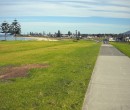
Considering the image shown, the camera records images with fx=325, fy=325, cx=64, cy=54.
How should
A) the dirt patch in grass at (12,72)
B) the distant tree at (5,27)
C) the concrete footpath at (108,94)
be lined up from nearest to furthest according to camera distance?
the concrete footpath at (108,94) < the dirt patch in grass at (12,72) < the distant tree at (5,27)

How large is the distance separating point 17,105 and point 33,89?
2.85m

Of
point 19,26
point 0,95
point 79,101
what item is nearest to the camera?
point 79,101

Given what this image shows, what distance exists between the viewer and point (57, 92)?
1176 centimetres

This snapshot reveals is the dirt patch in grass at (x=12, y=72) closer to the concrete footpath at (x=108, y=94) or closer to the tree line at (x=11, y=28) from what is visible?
the concrete footpath at (x=108, y=94)

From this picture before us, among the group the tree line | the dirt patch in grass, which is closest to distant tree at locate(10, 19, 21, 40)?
the tree line

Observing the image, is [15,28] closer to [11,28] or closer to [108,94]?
[11,28]

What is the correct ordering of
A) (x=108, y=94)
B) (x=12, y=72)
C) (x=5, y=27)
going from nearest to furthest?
(x=108, y=94), (x=12, y=72), (x=5, y=27)

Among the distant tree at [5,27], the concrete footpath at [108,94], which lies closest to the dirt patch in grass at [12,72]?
the concrete footpath at [108,94]

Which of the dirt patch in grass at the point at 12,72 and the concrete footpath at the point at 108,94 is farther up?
the concrete footpath at the point at 108,94

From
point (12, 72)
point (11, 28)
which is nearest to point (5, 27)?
point (11, 28)

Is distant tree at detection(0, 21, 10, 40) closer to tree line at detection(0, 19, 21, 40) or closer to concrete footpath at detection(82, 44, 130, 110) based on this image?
tree line at detection(0, 19, 21, 40)

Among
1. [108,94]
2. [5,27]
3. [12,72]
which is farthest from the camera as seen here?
[5,27]

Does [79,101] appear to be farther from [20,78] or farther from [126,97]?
[20,78]

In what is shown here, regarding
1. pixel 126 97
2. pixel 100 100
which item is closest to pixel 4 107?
pixel 100 100
